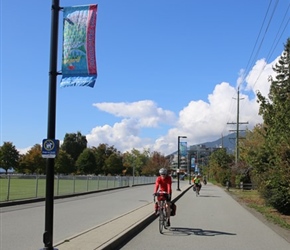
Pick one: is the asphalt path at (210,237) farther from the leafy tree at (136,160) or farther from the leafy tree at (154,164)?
the leafy tree at (154,164)

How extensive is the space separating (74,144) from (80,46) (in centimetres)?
12909

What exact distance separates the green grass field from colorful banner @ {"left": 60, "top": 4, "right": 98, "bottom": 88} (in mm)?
14582

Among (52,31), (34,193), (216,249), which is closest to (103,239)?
(216,249)

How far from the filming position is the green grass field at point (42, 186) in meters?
22.9

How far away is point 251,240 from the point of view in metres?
11.0

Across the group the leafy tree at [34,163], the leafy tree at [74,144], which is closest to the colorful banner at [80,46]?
the leafy tree at [34,163]

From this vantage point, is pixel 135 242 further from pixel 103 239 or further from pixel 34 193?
pixel 34 193

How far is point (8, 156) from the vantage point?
337ft

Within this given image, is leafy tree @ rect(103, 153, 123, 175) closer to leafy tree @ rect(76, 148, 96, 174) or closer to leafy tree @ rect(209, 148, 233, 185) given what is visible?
leafy tree @ rect(76, 148, 96, 174)

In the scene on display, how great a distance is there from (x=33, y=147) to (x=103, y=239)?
103 metres

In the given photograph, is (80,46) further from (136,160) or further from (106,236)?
(136,160)

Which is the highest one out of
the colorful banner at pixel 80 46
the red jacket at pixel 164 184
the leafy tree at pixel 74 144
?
the leafy tree at pixel 74 144

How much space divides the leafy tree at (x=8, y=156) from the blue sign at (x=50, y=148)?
9958cm

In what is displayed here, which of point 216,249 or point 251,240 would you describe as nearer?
point 216,249
